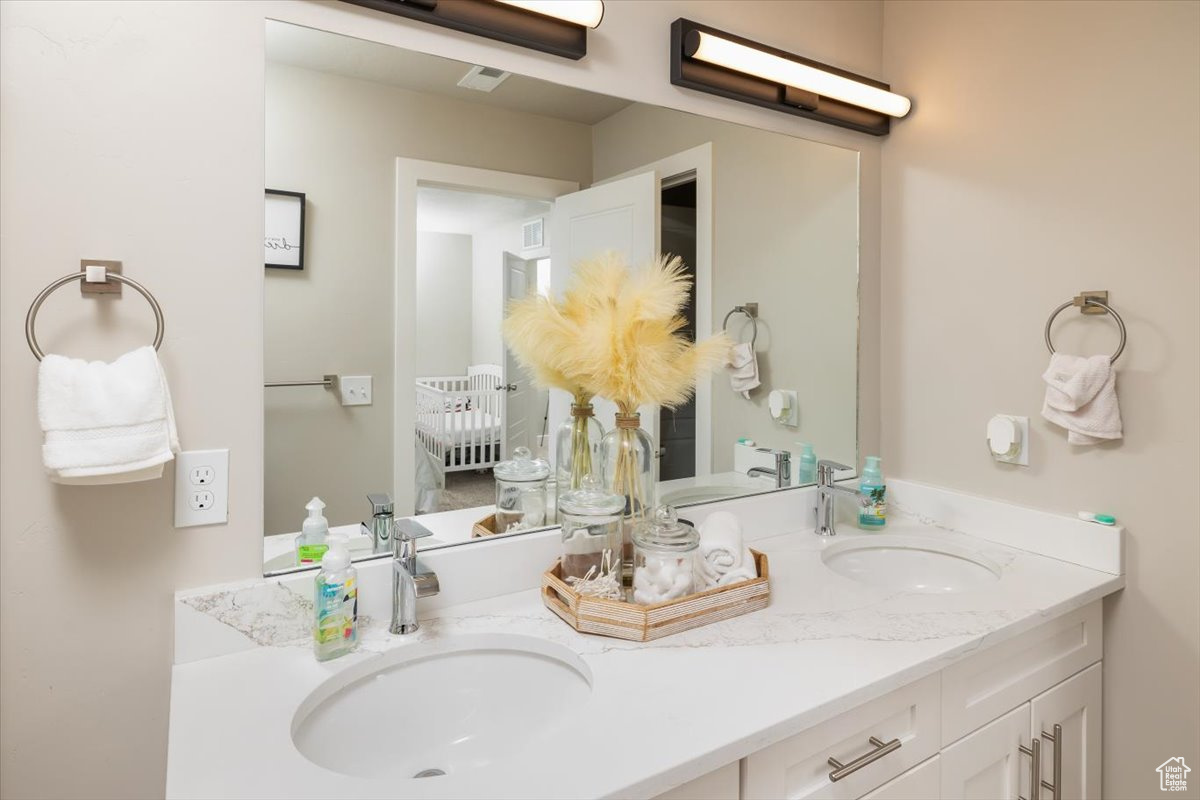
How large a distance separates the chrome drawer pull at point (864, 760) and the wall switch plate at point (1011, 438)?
0.85 m

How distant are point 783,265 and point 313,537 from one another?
127cm

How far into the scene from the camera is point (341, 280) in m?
1.16

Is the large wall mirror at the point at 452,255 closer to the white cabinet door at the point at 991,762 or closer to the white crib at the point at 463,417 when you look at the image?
the white crib at the point at 463,417

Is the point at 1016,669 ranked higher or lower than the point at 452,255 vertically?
lower

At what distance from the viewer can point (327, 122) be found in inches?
44.3

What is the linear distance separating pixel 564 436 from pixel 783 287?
2.47 feet

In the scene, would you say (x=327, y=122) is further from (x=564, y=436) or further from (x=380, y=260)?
(x=564, y=436)

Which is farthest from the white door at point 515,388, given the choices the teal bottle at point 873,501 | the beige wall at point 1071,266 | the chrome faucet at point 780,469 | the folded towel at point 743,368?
the beige wall at point 1071,266

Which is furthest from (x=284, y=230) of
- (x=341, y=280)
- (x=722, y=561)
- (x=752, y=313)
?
(x=752, y=313)

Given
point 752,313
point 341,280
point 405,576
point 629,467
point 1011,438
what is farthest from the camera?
point 752,313

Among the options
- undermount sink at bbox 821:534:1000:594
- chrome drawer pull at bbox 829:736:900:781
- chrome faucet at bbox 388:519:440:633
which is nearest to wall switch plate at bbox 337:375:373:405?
chrome faucet at bbox 388:519:440:633

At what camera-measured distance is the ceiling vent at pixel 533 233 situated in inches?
52.2

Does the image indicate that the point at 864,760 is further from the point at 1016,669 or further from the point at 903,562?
the point at 903,562

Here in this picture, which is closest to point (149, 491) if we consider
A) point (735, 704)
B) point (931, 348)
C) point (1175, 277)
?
point (735, 704)
